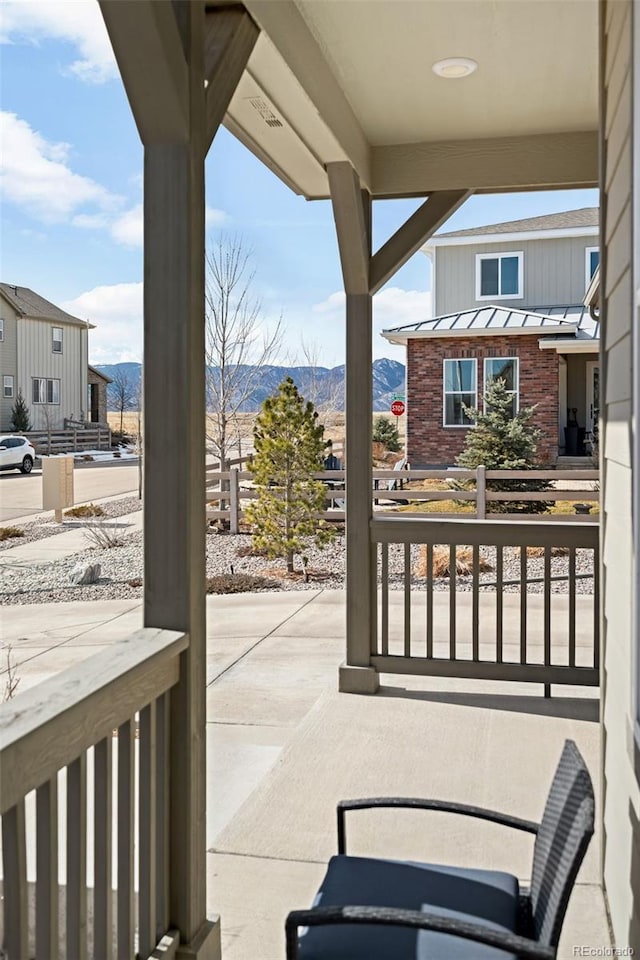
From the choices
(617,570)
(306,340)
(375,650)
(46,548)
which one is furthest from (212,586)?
(306,340)

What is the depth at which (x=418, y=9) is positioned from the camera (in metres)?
3.01

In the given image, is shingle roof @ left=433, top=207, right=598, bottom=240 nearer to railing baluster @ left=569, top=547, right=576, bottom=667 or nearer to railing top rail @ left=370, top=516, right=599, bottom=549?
railing top rail @ left=370, top=516, right=599, bottom=549

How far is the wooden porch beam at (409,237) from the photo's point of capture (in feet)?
15.2

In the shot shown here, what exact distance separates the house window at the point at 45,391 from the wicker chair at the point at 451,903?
3169 millimetres

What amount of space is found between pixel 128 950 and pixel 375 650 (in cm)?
288

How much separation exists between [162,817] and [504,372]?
13.0 m

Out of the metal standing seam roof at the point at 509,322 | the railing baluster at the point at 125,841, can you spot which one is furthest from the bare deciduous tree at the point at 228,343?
the railing baluster at the point at 125,841

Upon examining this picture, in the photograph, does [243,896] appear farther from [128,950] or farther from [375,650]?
[375,650]

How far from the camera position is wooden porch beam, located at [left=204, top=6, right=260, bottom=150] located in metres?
2.34

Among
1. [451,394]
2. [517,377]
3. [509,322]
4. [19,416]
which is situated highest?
[509,322]

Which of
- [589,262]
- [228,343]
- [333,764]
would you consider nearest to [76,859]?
[333,764]

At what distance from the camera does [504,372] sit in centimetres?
1441

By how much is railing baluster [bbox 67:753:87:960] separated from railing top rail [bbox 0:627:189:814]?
72 millimetres

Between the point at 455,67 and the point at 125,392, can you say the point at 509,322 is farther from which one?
the point at 455,67
